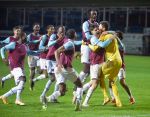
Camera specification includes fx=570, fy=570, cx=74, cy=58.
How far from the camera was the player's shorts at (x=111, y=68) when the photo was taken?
15307mm

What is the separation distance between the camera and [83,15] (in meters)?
57.8

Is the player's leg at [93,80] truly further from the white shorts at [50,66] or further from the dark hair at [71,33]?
the white shorts at [50,66]

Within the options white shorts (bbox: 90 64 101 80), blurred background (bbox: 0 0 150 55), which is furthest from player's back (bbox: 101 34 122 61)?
blurred background (bbox: 0 0 150 55)

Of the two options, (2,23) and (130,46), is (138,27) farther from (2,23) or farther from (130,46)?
(2,23)

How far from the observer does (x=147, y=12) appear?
56438 mm

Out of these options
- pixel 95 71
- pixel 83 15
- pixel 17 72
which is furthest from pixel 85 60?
pixel 83 15

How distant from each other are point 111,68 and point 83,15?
42.7m

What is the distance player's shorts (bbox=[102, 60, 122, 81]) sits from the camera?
15307mm

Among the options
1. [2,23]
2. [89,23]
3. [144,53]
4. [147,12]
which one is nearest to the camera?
[89,23]

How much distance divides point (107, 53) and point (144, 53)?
123ft

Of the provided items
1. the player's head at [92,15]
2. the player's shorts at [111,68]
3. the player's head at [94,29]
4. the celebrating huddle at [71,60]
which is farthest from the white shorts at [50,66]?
the player's shorts at [111,68]

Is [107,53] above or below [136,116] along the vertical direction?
above

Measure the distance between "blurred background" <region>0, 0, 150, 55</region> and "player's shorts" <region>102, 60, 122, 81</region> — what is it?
37.0 m

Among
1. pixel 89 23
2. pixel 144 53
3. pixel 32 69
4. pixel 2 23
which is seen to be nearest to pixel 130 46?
pixel 144 53
